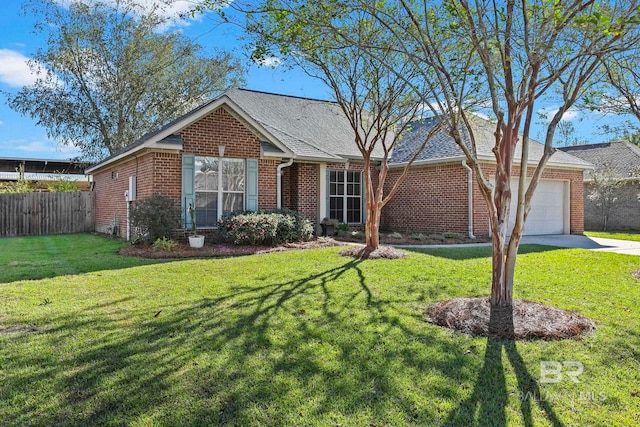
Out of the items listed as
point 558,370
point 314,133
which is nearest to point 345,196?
point 314,133

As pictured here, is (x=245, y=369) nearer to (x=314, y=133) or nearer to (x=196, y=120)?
(x=196, y=120)

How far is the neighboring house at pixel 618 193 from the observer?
20.8 metres

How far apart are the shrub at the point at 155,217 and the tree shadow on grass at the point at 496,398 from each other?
853 cm

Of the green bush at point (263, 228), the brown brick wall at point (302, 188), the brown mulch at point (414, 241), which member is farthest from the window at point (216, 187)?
the brown mulch at point (414, 241)

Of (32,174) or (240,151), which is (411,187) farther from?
(32,174)

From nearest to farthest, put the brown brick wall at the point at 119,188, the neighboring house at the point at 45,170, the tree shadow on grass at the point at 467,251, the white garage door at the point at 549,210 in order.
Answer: the tree shadow on grass at the point at 467,251 < the brown brick wall at the point at 119,188 < the white garage door at the point at 549,210 < the neighboring house at the point at 45,170

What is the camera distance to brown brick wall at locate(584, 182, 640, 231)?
20.9 m

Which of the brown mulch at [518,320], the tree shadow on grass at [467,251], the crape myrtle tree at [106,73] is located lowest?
the brown mulch at [518,320]

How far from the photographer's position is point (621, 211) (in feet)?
70.2

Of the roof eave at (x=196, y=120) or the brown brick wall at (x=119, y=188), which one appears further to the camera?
the brown brick wall at (x=119, y=188)

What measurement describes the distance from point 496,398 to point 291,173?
38.6ft

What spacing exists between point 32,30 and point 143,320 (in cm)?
2279

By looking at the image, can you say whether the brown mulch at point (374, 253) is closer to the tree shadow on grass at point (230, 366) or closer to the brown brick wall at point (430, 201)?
the tree shadow on grass at point (230, 366)

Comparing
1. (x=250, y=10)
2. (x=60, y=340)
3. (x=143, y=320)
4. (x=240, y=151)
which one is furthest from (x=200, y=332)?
(x=240, y=151)
